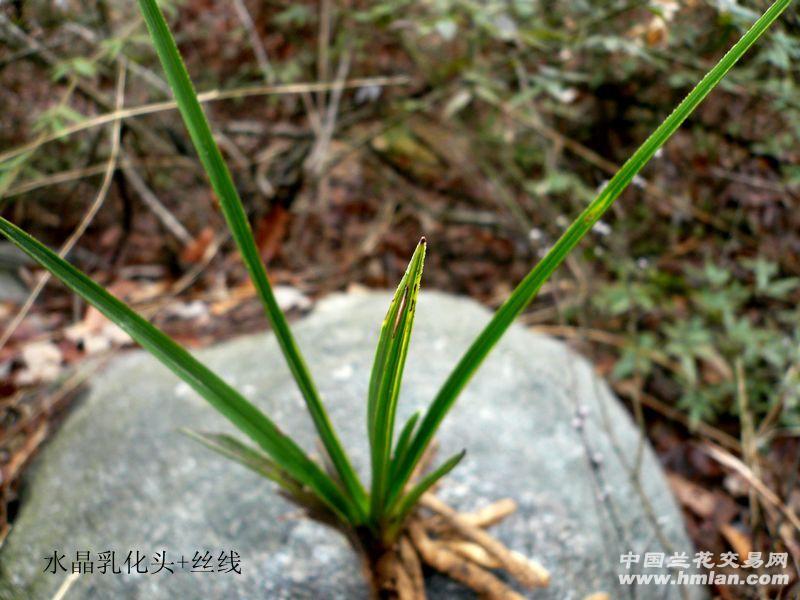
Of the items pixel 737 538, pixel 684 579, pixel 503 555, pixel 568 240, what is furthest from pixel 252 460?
pixel 737 538

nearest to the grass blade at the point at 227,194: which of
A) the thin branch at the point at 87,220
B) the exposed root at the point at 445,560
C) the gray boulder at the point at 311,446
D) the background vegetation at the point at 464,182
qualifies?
the exposed root at the point at 445,560

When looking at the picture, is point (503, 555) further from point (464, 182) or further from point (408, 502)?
point (464, 182)

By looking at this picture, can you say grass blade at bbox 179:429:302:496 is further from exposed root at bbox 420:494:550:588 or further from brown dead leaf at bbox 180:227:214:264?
brown dead leaf at bbox 180:227:214:264

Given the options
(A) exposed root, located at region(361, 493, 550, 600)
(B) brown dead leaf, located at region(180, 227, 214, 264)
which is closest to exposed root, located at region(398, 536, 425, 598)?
(A) exposed root, located at region(361, 493, 550, 600)

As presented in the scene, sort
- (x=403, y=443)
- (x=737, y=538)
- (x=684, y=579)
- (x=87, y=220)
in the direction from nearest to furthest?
(x=403, y=443)
(x=684, y=579)
(x=87, y=220)
(x=737, y=538)

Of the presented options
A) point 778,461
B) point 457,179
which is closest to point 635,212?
point 457,179

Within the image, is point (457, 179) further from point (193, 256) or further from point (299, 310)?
point (193, 256)

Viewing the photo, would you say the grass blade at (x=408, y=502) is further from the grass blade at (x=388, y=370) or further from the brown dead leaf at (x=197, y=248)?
the brown dead leaf at (x=197, y=248)
